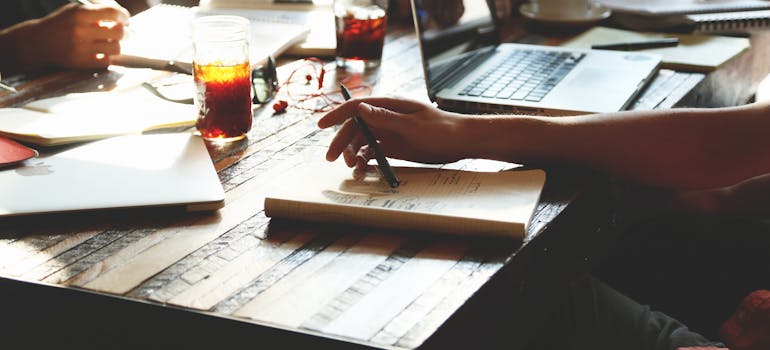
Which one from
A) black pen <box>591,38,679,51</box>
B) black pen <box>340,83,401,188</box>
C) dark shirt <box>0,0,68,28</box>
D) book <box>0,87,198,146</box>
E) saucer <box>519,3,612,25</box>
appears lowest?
black pen <box>591,38,679,51</box>

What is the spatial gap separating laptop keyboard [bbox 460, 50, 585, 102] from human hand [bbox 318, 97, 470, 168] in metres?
0.34

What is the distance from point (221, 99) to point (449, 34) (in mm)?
547

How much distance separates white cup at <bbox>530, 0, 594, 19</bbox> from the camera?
2.00 m

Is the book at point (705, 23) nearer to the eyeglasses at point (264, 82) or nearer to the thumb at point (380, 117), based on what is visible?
the eyeglasses at point (264, 82)

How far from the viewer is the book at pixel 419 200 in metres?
0.95

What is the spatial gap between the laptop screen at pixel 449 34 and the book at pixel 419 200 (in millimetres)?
424

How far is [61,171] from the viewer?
109 cm

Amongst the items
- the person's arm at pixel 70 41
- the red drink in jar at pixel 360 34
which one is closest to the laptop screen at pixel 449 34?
the red drink in jar at pixel 360 34

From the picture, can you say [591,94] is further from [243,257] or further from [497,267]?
[243,257]

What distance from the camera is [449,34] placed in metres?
1.63

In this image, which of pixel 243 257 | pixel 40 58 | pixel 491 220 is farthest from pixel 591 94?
pixel 40 58

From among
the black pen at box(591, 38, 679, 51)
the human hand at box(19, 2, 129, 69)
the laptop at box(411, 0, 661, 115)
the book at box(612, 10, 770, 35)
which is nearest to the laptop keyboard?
the laptop at box(411, 0, 661, 115)

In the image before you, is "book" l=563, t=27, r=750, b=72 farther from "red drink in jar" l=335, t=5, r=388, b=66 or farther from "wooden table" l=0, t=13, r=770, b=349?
"wooden table" l=0, t=13, r=770, b=349

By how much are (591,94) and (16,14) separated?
148 cm
